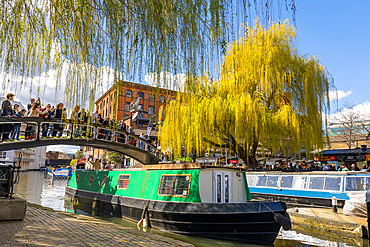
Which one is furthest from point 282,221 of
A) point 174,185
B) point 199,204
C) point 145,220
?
point 145,220

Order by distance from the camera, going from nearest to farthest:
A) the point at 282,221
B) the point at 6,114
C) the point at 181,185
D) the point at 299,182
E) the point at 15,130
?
the point at 282,221 < the point at 181,185 < the point at 6,114 < the point at 15,130 < the point at 299,182

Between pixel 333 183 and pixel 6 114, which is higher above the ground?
pixel 6 114

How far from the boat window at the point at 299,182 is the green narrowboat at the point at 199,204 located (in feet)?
12.2

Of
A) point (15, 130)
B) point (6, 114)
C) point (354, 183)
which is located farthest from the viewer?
point (15, 130)

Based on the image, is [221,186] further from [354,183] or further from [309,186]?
[354,183]

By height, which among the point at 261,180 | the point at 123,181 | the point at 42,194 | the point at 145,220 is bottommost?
the point at 42,194

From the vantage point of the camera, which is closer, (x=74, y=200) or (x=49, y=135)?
(x=49, y=135)

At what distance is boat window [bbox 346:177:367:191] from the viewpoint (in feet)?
38.4

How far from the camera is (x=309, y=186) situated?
13.4m

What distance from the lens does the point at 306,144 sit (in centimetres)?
1412

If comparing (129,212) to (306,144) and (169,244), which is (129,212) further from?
(306,144)

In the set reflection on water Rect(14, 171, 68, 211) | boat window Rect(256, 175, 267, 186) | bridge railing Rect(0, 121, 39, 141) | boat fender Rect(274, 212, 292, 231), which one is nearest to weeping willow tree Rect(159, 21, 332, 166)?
boat window Rect(256, 175, 267, 186)

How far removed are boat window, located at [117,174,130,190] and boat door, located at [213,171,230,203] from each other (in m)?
4.82

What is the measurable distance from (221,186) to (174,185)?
169cm
